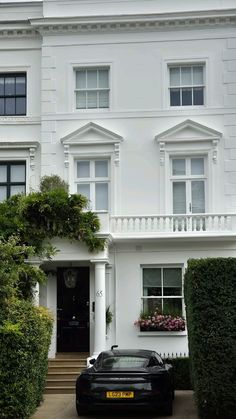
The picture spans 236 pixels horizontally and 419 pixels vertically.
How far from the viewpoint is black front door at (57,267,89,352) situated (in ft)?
70.0

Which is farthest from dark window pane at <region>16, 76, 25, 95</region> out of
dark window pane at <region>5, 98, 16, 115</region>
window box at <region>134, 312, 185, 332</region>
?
window box at <region>134, 312, 185, 332</region>

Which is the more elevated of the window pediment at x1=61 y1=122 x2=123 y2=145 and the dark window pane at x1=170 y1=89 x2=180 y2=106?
the dark window pane at x1=170 y1=89 x2=180 y2=106

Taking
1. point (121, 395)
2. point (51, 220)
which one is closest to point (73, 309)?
point (51, 220)

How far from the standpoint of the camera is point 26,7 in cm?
2419

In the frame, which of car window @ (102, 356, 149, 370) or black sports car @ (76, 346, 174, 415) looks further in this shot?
car window @ (102, 356, 149, 370)

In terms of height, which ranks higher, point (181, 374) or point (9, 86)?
point (9, 86)

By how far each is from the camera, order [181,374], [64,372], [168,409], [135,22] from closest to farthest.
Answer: [168,409], [181,374], [64,372], [135,22]

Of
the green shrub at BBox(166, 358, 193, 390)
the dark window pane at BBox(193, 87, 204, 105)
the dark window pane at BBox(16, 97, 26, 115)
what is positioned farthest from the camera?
the dark window pane at BBox(16, 97, 26, 115)

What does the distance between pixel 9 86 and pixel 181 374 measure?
39.8 ft

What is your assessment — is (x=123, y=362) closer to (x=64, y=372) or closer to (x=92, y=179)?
(x=64, y=372)

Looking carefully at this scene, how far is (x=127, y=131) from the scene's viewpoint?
2297 cm

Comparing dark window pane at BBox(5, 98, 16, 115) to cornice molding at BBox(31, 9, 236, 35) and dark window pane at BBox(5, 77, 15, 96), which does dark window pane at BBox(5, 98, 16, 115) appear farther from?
cornice molding at BBox(31, 9, 236, 35)

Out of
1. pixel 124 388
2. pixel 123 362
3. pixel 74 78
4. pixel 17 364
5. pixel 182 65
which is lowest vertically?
pixel 124 388

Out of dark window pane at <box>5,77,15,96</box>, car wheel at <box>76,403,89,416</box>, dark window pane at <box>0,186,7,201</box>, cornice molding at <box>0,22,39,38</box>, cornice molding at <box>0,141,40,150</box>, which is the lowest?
car wheel at <box>76,403,89,416</box>
